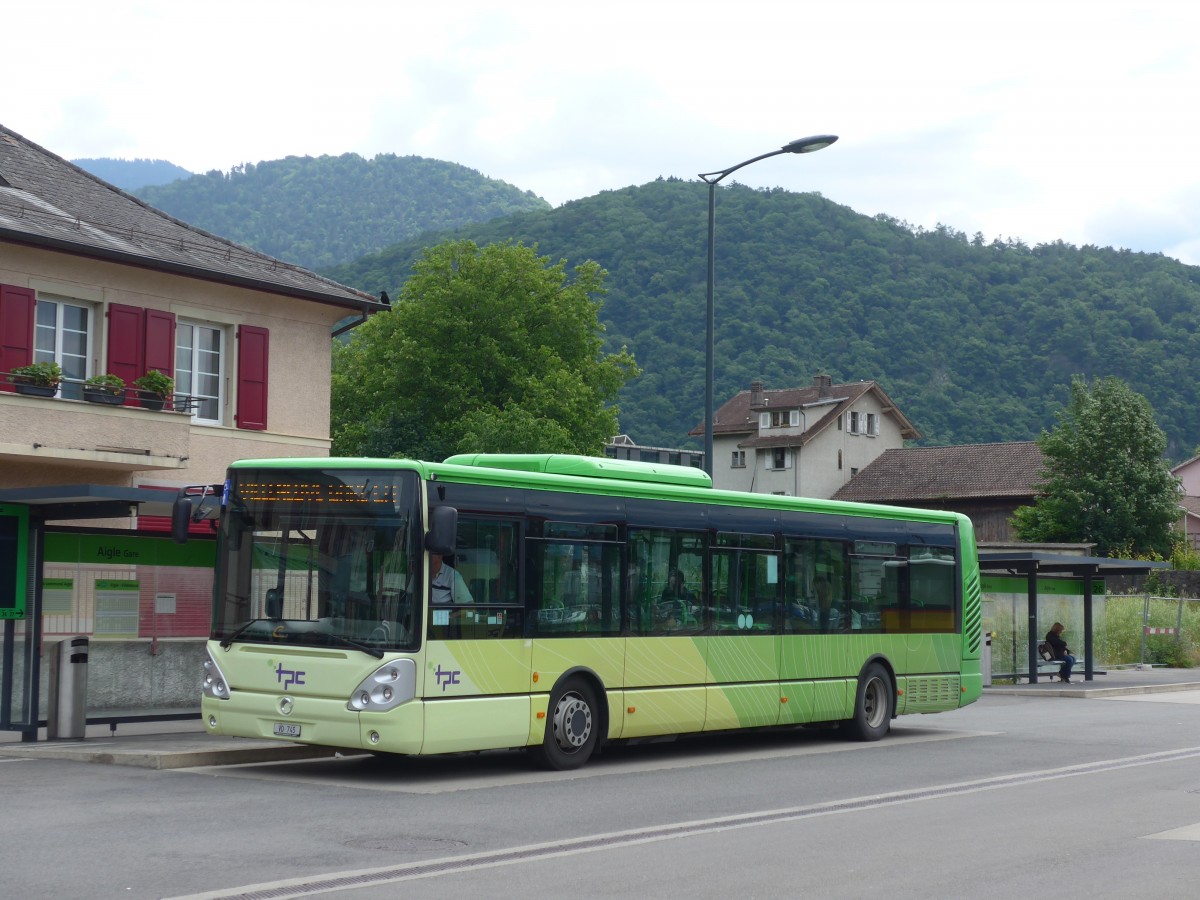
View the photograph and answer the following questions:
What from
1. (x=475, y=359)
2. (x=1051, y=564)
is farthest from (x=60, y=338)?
(x=475, y=359)

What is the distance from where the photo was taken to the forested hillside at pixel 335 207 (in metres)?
175

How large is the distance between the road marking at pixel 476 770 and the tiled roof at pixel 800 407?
73.0 metres

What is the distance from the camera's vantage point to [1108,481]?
223 ft

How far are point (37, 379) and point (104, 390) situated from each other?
123 cm

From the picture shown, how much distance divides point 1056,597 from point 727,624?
20.0 meters

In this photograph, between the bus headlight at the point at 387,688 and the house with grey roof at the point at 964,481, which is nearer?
the bus headlight at the point at 387,688

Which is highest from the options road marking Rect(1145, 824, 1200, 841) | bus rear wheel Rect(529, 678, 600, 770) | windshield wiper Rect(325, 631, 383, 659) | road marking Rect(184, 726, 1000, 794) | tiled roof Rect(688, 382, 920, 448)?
tiled roof Rect(688, 382, 920, 448)

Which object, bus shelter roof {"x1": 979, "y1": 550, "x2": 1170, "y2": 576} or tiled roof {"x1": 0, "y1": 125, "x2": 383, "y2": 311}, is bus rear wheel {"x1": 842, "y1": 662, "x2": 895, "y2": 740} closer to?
bus shelter roof {"x1": 979, "y1": 550, "x2": 1170, "y2": 576}

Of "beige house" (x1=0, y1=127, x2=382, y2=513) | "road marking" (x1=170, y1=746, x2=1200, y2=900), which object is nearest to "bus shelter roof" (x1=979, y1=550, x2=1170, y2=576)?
"beige house" (x1=0, y1=127, x2=382, y2=513)

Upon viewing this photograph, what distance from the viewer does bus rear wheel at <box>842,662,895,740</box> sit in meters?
18.8

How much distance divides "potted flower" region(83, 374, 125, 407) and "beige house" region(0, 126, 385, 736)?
0.05 m

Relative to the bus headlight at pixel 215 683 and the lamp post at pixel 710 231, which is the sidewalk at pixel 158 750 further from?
the lamp post at pixel 710 231

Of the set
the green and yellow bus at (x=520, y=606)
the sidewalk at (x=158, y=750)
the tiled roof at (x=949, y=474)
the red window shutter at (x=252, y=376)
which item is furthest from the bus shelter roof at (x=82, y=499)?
the tiled roof at (x=949, y=474)

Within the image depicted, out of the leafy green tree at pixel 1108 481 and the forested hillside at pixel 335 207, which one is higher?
the forested hillside at pixel 335 207
